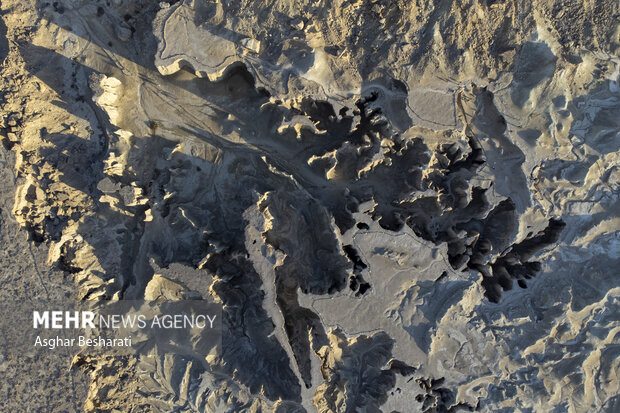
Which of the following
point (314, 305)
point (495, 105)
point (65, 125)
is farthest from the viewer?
point (65, 125)

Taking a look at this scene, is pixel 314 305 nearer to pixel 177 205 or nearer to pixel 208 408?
pixel 208 408

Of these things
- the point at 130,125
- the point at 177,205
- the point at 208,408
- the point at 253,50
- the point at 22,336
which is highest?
the point at 253,50

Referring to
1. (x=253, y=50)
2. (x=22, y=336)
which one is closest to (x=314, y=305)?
(x=253, y=50)

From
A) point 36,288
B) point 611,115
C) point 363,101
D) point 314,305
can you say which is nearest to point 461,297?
point 314,305

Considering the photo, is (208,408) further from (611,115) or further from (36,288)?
(611,115)

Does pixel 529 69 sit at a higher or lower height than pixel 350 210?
higher

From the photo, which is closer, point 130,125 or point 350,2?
point 350,2

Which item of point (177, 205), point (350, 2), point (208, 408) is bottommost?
point (208, 408)

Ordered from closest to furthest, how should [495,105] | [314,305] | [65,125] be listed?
[314,305], [495,105], [65,125]

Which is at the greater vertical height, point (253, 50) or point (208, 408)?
point (253, 50)
